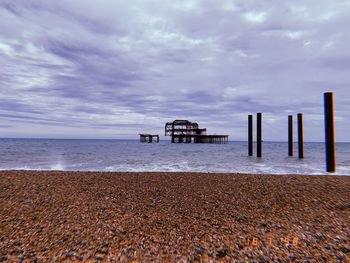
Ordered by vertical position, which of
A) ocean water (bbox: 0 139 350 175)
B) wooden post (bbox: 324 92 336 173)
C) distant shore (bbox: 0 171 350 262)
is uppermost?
wooden post (bbox: 324 92 336 173)

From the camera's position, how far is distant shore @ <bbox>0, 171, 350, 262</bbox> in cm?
278

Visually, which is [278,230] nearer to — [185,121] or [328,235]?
[328,235]

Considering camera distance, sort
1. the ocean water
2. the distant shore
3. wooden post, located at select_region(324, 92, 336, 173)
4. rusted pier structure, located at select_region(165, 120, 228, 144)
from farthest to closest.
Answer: rusted pier structure, located at select_region(165, 120, 228, 144) < the ocean water < wooden post, located at select_region(324, 92, 336, 173) < the distant shore

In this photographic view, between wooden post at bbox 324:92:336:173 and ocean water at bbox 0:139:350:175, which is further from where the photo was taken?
ocean water at bbox 0:139:350:175

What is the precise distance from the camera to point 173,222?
148 inches

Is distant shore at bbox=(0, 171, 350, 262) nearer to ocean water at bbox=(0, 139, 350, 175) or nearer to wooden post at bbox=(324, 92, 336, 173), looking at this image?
wooden post at bbox=(324, 92, 336, 173)

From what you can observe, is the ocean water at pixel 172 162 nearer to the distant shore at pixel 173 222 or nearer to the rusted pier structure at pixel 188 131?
the distant shore at pixel 173 222

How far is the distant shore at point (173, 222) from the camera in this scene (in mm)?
2783

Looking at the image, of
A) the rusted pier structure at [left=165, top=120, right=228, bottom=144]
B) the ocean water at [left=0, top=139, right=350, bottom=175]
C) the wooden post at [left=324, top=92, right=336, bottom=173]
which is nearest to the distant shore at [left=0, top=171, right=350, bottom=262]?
the wooden post at [left=324, top=92, right=336, bottom=173]

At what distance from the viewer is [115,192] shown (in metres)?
5.66

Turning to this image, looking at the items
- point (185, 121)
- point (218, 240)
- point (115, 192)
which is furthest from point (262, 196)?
point (185, 121)

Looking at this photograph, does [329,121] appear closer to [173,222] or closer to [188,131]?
[173,222]

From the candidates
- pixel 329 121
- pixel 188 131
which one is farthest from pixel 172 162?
pixel 188 131

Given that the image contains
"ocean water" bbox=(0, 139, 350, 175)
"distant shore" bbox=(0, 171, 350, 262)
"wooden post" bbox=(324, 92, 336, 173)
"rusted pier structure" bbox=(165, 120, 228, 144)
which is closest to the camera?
"distant shore" bbox=(0, 171, 350, 262)
